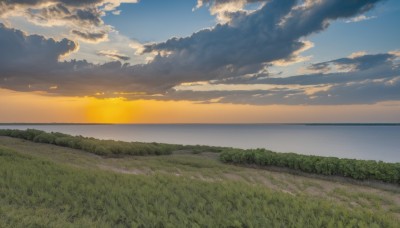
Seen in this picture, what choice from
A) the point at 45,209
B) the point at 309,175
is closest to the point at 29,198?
the point at 45,209

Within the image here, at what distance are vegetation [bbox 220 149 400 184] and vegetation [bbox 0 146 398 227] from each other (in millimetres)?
8094

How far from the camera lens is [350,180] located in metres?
17.8

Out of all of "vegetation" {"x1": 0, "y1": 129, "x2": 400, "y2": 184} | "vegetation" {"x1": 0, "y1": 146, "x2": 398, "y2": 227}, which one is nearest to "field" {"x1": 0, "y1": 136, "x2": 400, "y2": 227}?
"vegetation" {"x1": 0, "y1": 146, "x2": 398, "y2": 227}

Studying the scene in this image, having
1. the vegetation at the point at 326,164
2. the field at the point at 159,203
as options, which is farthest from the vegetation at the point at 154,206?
the vegetation at the point at 326,164

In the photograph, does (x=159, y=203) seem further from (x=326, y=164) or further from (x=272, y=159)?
(x=272, y=159)

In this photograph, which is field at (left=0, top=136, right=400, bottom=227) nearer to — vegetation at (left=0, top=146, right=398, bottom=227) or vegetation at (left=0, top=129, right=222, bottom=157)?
vegetation at (left=0, top=146, right=398, bottom=227)

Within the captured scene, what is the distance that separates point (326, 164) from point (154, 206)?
42.9 ft

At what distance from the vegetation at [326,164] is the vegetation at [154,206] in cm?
809

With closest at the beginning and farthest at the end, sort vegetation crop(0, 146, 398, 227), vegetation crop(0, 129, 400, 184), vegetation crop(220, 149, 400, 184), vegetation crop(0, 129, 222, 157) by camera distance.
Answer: vegetation crop(0, 146, 398, 227)
vegetation crop(220, 149, 400, 184)
vegetation crop(0, 129, 400, 184)
vegetation crop(0, 129, 222, 157)

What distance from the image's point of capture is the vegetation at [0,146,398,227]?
25.7 feet

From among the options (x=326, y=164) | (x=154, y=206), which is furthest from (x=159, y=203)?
(x=326, y=164)

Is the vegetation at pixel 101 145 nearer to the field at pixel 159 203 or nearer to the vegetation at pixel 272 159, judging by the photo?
the vegetation at pixel 272 159

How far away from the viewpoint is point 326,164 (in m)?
18.6

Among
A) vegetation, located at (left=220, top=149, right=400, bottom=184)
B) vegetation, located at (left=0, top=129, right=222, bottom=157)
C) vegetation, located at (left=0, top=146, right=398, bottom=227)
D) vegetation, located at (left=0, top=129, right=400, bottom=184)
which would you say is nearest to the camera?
vegetation, located at (left=0, top=146, right=398, bottom=227)
